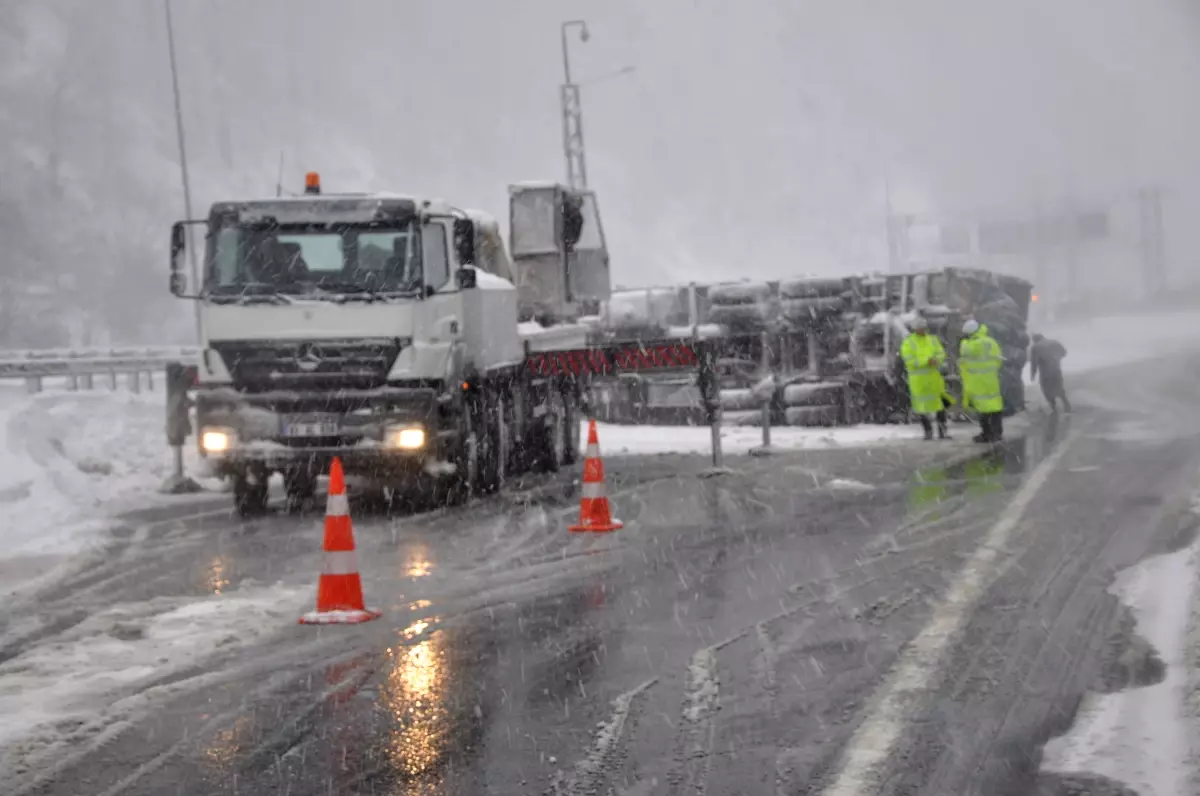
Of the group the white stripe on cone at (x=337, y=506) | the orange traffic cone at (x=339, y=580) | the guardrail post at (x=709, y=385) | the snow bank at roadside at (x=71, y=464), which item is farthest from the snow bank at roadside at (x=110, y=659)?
the guardrail post at (x=709, y=385)

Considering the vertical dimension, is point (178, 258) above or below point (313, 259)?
above

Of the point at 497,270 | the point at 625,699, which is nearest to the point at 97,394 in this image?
the point at 497,270

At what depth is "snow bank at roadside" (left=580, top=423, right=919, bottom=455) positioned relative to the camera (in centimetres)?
1969

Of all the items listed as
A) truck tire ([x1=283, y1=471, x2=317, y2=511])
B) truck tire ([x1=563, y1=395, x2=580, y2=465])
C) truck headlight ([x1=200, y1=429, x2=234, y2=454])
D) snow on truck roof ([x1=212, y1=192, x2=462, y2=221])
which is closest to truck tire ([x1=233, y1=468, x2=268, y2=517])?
truck tire ([x1=283, y1=471, x2=317, y2=511])

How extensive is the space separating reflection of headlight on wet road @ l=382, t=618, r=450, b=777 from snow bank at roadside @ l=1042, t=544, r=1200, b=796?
2087 mm

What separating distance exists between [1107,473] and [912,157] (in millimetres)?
123974

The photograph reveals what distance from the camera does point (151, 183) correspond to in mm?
77375

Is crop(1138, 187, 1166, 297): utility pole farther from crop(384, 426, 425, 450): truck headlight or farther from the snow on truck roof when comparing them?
crop(384, 426, 425, 450): truck headlight

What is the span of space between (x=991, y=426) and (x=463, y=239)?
772 centimetres

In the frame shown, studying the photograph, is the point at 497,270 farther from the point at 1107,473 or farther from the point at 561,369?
the point at 1107,473

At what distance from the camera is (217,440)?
532 inches

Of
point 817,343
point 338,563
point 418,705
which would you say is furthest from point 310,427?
point 817,343

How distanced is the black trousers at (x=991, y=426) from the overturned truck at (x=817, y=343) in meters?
3.48

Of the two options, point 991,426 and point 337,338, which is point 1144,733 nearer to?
point 337,338
